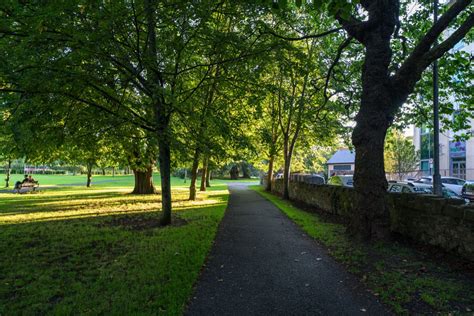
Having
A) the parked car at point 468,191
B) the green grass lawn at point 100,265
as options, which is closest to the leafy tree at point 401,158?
the parked car at point 468,191

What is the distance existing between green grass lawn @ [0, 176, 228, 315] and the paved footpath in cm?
38

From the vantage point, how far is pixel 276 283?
4969mm

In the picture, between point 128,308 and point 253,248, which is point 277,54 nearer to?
point 253,248

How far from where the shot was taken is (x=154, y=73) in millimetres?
9086

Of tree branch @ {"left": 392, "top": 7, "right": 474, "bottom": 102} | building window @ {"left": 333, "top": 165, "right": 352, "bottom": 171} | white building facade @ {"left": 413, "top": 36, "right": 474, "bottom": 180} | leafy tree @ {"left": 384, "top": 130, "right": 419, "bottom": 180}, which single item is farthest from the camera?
building window @ {"left": 333, "top": 165, "right": 352, "bottom": 171}

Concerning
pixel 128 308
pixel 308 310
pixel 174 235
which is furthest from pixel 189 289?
pixel 174 235

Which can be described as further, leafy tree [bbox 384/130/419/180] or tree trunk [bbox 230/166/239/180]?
tree trunk [bbox 230/166/239/180]

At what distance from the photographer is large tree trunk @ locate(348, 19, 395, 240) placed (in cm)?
734

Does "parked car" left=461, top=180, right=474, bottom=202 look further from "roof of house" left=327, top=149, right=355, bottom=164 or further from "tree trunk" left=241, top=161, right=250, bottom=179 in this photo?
"tree trunk" left=241, top=161, right=250, bottom=179

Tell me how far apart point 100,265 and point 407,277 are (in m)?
5.37

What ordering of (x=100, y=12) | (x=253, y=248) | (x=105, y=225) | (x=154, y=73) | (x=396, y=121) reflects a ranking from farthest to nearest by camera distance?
(x=396, y=121) → (x=105, y=225) → (x=154, y=73) → (x=253, y=248) → (x=100, y=12)

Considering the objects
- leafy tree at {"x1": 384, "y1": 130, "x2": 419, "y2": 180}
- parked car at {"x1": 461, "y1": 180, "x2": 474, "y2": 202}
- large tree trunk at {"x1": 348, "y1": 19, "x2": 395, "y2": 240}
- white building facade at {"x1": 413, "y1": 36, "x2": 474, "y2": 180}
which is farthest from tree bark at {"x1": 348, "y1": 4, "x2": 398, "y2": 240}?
leafy tree at {"x1": 384, "y1": 130, "x2": 419, "y2": 180}

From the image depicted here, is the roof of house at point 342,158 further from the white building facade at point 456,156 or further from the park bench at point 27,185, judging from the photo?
the park bench at point 27,185

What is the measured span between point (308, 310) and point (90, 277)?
3.54m
